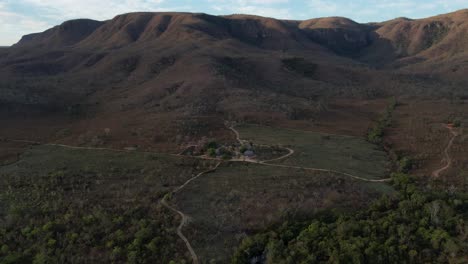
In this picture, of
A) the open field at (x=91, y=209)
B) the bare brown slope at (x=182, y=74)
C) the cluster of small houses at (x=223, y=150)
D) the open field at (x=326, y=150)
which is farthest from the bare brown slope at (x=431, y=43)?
the open field at (x=91, y=209)

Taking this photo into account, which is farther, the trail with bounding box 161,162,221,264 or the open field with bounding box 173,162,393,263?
the open field with bounding box 173,162,393,263

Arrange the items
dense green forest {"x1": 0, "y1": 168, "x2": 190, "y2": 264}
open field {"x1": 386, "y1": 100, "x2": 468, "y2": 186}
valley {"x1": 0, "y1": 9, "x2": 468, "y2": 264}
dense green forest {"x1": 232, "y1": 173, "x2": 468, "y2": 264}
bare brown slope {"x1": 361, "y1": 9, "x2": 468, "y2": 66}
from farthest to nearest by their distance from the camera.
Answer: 1. bare brown slope {"x1": 361, "y1": 9, "x2": 468, "y2": 66}
2. open field {"x1": 386, "y1": 100, "x2": 468, "y2": 186}
3. valley {"x1": 0, "y1": 9, "x2": 468, "y2": 264}
4. dense green forest {"x1": 0, "y1": 168, "x2": 190, "y2": 264}
5. dense green forest {"x1": 232, "y1": 173, "x2": 468, "y2": 264}

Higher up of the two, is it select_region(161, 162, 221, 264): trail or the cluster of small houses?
the cluster of small houses

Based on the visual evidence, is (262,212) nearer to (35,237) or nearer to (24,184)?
(35,237)

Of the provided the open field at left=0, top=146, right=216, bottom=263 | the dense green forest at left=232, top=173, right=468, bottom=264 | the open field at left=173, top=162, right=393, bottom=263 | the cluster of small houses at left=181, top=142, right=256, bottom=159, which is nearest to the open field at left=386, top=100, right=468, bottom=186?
the open field at left=173, top=162, right=393, bottom=263

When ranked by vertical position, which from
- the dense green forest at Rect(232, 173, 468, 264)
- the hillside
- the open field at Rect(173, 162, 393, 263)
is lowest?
the dense green forest at Rect(232, 173, 468, 264)

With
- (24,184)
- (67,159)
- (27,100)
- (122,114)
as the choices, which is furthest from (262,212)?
(27,100)

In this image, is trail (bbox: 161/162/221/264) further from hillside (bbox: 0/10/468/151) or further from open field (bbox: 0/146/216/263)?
hillside (bbox: 0/10/468/151)
